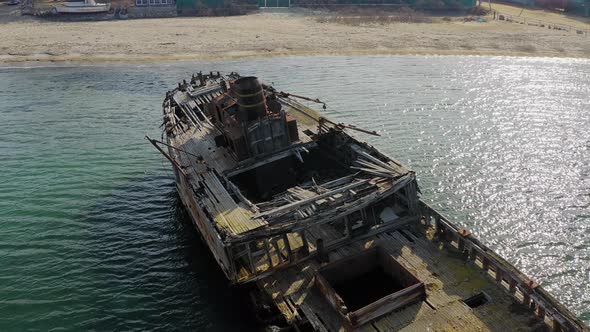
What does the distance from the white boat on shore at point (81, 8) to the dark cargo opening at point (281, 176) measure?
268ft

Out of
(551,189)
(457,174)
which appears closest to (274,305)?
(457,174)

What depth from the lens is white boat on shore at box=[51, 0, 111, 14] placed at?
3479 inches

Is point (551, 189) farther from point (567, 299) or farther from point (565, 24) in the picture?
point (565, 24)

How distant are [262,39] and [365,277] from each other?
203ft

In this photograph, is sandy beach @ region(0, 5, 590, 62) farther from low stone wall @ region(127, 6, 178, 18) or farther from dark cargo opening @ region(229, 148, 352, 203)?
dark cargo opening @ region(229, 148, 352, 203)

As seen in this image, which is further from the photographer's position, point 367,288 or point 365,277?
point 365,277

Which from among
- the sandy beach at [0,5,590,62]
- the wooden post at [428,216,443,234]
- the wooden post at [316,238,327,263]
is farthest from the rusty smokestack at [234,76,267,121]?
the sandy beach at [0,5,590,62]

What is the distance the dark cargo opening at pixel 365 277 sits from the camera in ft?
60.9

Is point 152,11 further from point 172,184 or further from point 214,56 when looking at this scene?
point 172,184

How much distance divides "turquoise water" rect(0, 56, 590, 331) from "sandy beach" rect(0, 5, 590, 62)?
10462 mm

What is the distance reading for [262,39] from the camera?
74938 millimetres

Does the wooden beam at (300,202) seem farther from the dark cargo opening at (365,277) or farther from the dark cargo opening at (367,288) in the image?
the dark cargo opening at (367,288)

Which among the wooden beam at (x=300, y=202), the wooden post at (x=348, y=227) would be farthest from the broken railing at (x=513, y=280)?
the wooden beam at (x=300, y=202)

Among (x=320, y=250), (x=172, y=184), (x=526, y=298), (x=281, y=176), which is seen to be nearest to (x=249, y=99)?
(x=281, y=176)
